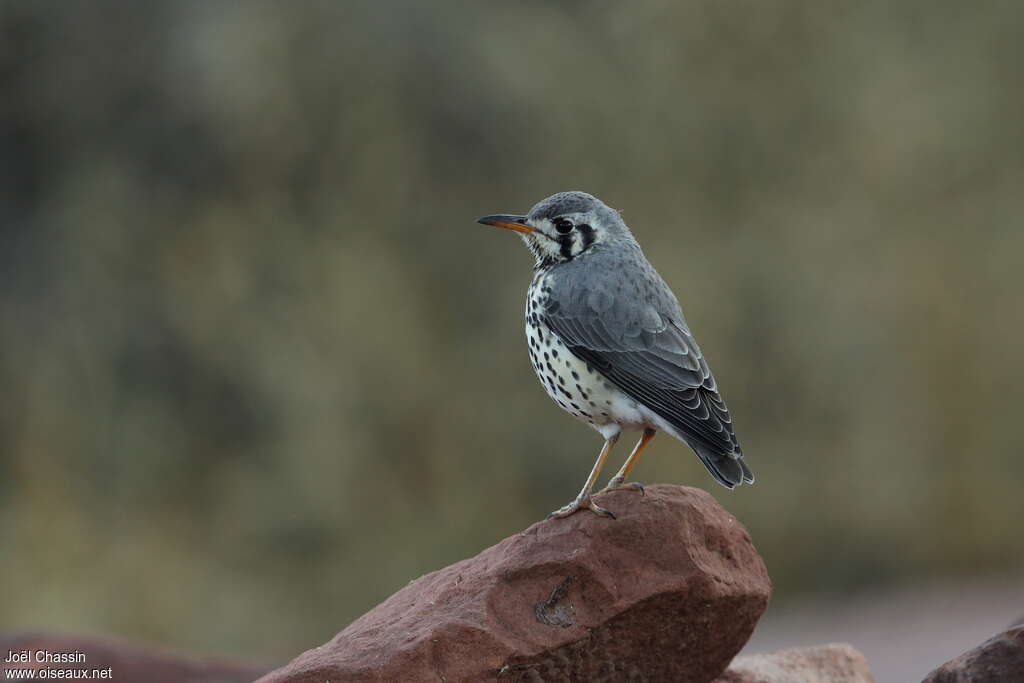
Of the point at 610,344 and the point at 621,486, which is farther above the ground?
the point at 610,344

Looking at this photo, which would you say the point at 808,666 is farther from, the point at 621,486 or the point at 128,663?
the point at 128,663

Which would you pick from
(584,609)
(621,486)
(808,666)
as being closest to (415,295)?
(808,666)

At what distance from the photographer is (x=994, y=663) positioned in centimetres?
551

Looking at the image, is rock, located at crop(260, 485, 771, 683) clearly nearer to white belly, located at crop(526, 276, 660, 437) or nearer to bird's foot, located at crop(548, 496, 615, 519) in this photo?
bird's foot, located at crop(548, 496, 615, 519)

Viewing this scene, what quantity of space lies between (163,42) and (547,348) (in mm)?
10027

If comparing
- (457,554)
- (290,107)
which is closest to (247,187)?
(290,107)

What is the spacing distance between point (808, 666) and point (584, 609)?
203cm

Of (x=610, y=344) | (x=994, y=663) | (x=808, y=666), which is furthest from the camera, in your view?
(x=808, y=666)

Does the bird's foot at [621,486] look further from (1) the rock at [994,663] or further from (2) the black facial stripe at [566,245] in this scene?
(1) the rock at [994,663]

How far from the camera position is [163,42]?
1481 centimetres

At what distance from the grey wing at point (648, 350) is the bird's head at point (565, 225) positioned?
10.4 inches

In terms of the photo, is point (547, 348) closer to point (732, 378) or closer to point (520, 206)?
point (520, 206)

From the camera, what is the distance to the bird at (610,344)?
6.09 metres

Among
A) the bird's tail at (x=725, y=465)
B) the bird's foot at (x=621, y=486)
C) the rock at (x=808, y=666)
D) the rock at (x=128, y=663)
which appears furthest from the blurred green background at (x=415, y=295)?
the bird's tail at (x=725, y=465)
